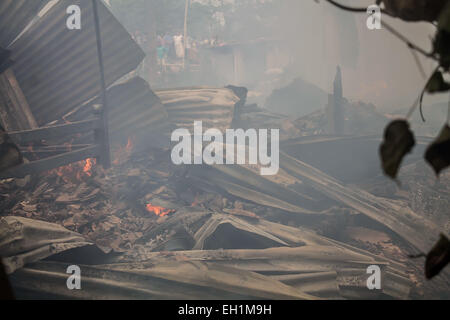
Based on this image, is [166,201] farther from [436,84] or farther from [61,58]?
[436,84]

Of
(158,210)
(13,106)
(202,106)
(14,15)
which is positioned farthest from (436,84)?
(202,106)

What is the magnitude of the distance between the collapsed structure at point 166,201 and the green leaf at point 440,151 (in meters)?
2.49

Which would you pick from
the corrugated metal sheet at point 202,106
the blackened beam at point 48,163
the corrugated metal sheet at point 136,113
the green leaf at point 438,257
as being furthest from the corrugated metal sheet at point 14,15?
the green leaf at point 438,257

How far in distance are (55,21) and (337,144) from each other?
21.5 ft

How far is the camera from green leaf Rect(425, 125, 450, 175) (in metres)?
0.92

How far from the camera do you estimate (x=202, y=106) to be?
8.45m

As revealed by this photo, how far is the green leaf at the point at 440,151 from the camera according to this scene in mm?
921

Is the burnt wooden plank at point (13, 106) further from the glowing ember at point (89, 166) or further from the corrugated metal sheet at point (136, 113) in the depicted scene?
the corrugated metal sheet at point (136, 113)

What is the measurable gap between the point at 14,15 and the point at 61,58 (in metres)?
1.10

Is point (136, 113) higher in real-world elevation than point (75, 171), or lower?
higher

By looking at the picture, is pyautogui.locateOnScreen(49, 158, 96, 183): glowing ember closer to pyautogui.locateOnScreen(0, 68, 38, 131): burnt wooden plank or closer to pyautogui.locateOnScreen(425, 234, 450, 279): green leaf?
pyautogui.locateOnScreen(0, 68, 38, 131): burnt wooden plank
